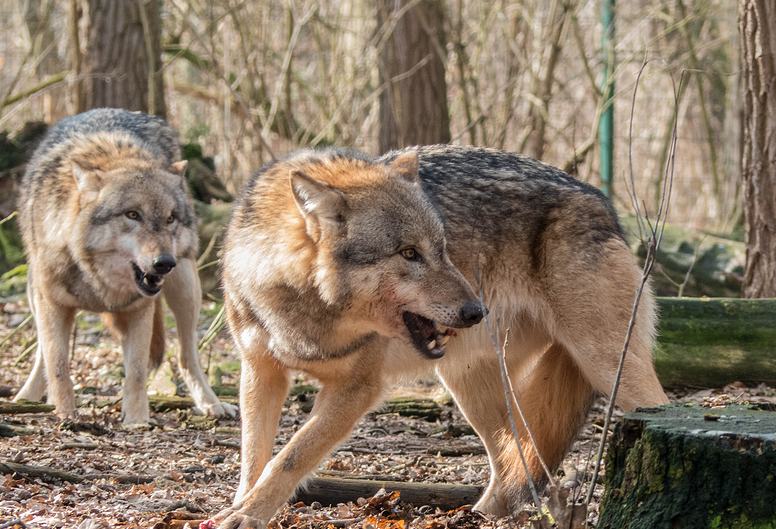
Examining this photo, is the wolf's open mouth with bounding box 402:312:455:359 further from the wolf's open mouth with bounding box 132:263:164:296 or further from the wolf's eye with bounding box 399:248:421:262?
the wolf's open mouth with bounding box 132:263:164:296

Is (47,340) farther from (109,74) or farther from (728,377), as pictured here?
(728,377)

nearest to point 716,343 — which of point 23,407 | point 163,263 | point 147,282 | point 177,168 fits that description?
point 163,263

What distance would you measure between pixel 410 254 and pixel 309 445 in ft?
3.06

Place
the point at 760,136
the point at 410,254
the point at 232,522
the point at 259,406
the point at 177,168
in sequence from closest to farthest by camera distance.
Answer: the point at 232,522, the point at 410,254, the point at 259,406, the point at 177,168, the point at 760,136

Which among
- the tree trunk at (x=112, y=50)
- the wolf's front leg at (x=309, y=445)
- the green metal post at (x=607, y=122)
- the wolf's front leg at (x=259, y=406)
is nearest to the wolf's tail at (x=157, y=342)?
the wolf's front leg at (x=259, y=406)

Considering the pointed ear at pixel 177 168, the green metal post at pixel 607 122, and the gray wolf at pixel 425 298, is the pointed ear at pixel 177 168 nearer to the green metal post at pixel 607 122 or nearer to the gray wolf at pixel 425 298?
the gray wolf at pixel 425 298

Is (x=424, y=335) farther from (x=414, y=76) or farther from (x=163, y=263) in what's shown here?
(x=414, y=76)

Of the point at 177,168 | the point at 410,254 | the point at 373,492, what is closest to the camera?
the point at 410,254

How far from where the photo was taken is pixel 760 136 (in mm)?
5789

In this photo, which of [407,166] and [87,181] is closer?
[407,166]

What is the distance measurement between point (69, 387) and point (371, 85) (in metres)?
7.01

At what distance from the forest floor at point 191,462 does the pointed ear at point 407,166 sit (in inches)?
58.1

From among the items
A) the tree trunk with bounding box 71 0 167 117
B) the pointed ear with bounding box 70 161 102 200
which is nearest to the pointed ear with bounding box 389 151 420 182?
the pointed ear with bounding box 70 161 102 200

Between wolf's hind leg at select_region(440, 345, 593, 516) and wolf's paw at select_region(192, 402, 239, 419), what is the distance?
202cm
